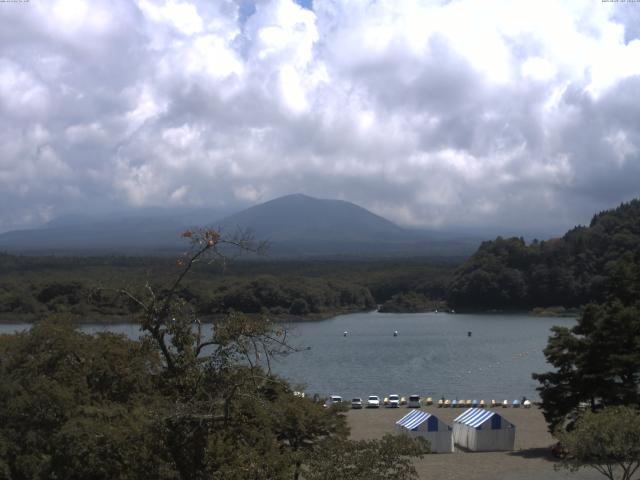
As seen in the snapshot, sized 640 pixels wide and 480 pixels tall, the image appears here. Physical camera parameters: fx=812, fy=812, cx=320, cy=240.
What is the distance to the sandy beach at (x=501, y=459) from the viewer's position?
661 inches

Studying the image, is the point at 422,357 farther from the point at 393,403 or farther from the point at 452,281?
the point at 452,281

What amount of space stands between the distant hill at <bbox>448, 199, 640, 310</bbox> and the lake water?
20.2ft

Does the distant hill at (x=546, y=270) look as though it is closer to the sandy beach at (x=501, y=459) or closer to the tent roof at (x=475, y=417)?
the sandy beach at (x=501, y=459)

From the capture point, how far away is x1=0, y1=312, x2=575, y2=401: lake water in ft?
113

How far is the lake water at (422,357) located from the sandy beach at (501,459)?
172 inches

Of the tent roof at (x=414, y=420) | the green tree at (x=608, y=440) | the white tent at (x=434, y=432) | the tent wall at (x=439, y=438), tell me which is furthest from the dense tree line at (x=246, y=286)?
the green tree at (x=608, y=440)

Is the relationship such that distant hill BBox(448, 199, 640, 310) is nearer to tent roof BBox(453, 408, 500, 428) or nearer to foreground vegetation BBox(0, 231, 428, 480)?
tent roof BBox(453, 408, 500, 428)

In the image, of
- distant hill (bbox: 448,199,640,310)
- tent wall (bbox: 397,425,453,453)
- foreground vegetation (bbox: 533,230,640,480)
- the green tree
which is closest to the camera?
the green tree

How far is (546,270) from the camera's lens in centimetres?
7369

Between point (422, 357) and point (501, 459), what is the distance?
25885mm

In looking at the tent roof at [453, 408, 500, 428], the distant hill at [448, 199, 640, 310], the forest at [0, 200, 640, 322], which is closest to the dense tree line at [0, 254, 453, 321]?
the forest at [0, 200, 640, 322]

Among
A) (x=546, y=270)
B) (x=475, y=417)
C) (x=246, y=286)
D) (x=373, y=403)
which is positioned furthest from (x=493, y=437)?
(x=546, y=270)

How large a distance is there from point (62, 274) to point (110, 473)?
66601 millimetres

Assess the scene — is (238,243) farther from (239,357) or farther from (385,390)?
(385,390)
